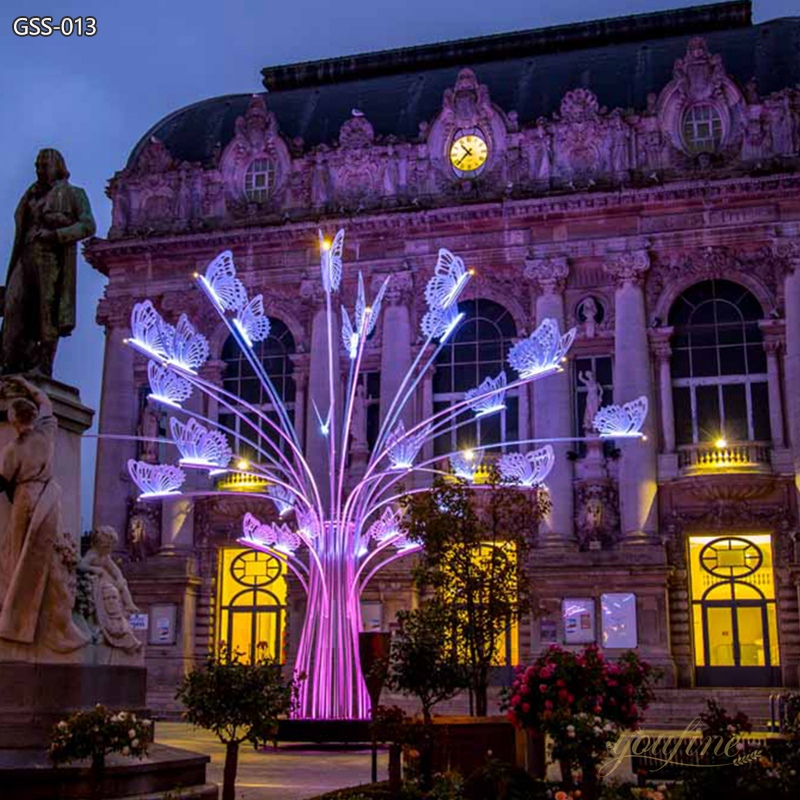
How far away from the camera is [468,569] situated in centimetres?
2211

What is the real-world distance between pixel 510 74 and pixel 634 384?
13334 mm

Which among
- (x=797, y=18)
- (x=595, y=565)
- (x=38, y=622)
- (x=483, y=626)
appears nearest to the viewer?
(x=38, y=622)

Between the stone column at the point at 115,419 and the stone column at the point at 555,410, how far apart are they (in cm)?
1385

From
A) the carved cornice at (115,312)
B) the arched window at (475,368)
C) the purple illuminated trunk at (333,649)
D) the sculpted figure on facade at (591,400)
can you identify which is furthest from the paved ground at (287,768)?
the carved cornice at (115,312)

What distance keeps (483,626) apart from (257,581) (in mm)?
19401

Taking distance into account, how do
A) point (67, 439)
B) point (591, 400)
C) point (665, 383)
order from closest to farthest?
point (67, 439) → point (665, 383) → point (591, 400)

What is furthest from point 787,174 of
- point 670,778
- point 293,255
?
point 670,778

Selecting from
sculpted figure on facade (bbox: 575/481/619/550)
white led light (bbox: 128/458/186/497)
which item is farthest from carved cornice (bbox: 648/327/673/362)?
white led light (bbox: 128/458/186/497)

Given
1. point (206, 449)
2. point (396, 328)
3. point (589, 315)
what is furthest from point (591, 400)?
point (206, 449)

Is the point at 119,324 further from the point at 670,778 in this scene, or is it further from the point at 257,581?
the point at 670,778

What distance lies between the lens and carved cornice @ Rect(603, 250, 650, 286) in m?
36.8

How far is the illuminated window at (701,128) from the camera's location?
123ft

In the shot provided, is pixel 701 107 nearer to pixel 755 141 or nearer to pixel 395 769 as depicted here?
pixel 755 141

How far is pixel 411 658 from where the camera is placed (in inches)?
623
